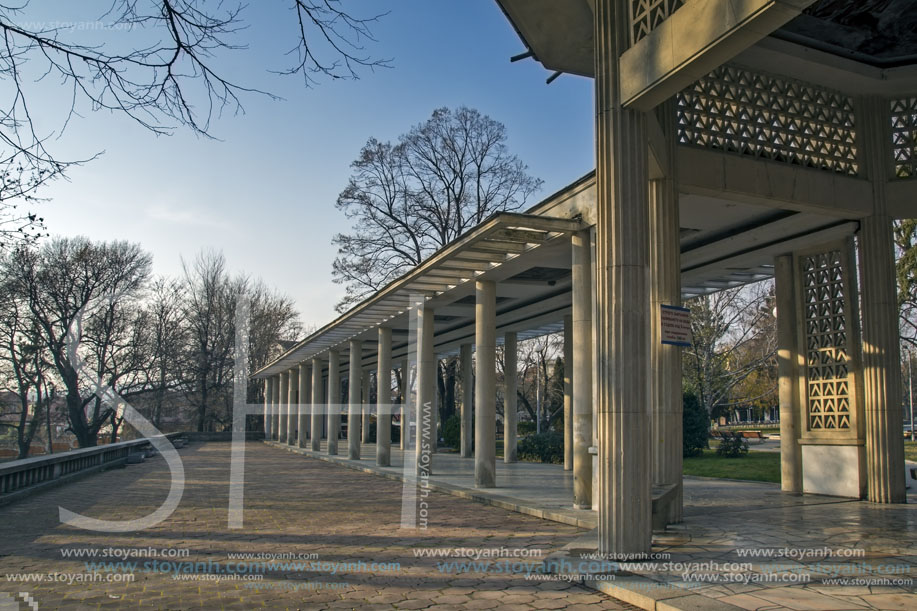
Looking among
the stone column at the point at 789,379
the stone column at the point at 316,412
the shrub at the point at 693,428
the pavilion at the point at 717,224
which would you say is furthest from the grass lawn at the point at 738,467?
the stone column at the point at 316,412

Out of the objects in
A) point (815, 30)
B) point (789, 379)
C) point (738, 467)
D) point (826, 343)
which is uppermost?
point (815, 30)

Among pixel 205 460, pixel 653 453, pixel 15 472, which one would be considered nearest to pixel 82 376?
pixel 205 460

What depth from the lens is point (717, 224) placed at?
11.6 meters

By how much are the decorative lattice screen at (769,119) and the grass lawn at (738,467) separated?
25.6ft

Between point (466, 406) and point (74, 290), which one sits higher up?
point (74, 290)

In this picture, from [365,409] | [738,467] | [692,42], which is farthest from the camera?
[365,409]

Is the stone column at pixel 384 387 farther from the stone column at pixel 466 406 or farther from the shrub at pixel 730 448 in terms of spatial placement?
the shrub at pixel 730 448

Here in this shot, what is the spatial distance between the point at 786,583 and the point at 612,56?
17.2 feet

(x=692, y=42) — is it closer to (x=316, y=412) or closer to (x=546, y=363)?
(x=316, y=412)

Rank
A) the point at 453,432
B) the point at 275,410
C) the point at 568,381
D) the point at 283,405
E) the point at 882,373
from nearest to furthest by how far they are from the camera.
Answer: the point at 882,373, the point at 568,381, the point at 453,432, the point at 283,405, the point at 275,410

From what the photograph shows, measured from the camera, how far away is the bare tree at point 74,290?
1072 inches

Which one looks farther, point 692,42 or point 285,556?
point 285,556

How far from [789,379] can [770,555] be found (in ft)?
21.2

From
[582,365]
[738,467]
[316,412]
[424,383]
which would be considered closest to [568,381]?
[424,383]
